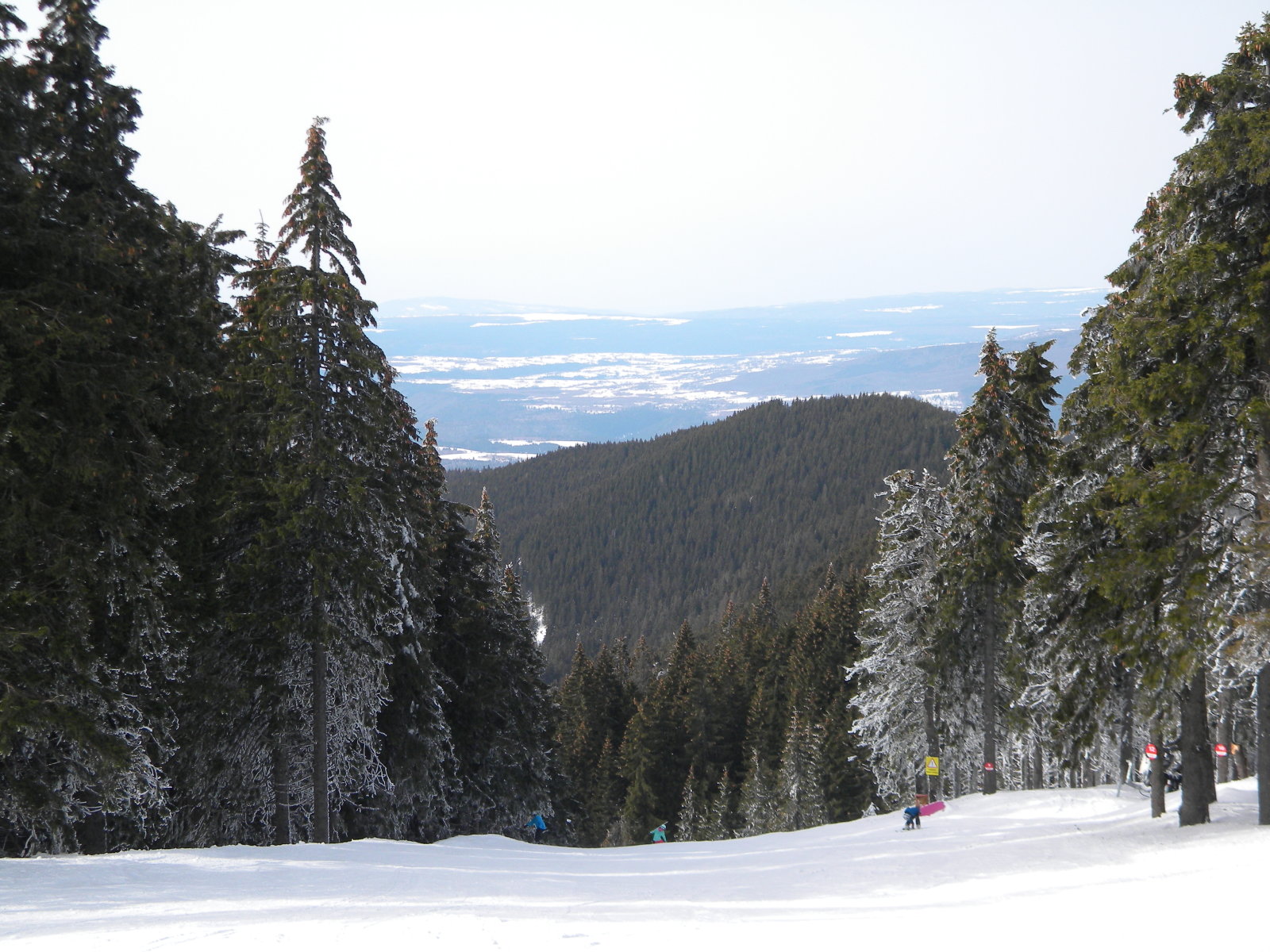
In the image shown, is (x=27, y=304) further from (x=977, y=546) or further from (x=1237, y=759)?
(x=1237, y=759)

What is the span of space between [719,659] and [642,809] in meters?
15.8

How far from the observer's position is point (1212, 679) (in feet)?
48.0

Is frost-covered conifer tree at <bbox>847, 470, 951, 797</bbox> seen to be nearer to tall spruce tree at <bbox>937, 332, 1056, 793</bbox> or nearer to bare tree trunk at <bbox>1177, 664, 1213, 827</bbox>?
tall spruce tree at <bbox>937, 332, 1056, 793</bbox>

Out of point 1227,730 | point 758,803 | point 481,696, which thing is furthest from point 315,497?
point 758,803

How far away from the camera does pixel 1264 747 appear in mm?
13148

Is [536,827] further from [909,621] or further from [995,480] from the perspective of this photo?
[995,480]

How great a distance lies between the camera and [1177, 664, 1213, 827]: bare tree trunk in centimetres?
1463

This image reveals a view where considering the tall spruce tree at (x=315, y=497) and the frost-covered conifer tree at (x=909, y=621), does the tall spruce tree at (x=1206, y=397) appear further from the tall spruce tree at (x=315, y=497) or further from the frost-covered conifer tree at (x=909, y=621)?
the frost-covered conifer tree at (x=909, y=621)

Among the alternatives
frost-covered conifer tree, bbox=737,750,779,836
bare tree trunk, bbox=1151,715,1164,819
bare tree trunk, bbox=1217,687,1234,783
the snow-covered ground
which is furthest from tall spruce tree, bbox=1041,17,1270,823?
frost-covered conifer tree, bbox=737,750,779,836

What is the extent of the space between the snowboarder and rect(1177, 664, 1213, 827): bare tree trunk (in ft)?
56.7

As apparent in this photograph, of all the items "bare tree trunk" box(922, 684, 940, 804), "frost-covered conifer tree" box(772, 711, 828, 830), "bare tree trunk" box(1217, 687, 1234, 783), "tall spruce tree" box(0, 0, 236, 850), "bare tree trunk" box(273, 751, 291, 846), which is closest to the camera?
"tall spruce tree" box(0, 0, 236, 850)

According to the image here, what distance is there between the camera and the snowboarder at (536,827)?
89.2ft

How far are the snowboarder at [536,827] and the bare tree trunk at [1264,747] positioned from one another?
1867 cm

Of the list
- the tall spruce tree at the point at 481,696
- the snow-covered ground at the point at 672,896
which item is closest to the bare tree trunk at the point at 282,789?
the snow-covered ground at the point at 672,896
